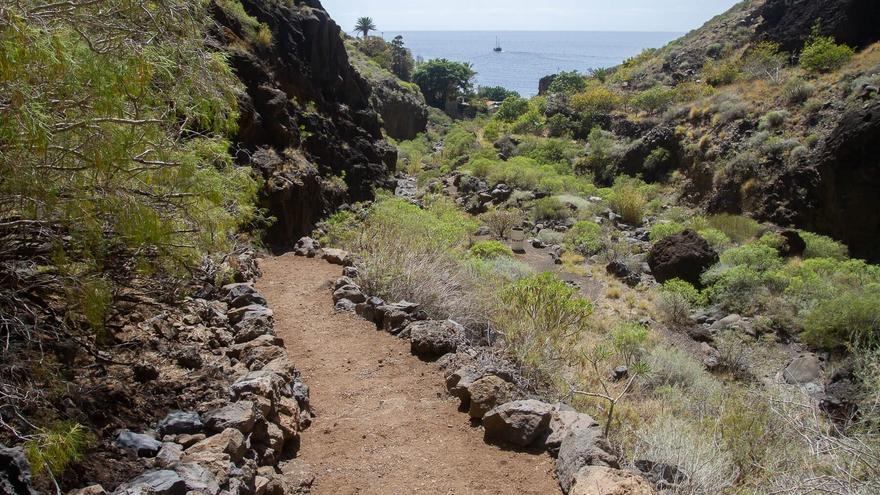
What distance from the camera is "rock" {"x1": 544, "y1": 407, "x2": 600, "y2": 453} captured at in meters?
3.89

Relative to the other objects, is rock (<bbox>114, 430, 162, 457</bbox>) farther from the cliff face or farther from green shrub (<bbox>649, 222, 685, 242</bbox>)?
green shrub (<bbox>649, 222, 685, 242</bbox>)

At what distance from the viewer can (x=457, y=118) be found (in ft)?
172

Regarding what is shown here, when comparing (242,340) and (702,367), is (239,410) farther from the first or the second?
(702,367)

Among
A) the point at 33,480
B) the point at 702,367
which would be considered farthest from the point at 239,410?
the point at 702,367

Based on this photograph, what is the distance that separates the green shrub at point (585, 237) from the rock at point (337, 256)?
818cm

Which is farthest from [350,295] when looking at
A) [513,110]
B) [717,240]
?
[513,110]

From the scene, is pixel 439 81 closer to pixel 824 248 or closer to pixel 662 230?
pixel 662 230

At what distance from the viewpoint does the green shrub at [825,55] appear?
20094 millimetres

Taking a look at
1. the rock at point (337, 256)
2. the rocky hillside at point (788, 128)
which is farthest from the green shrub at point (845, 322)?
the rock at point (337, 256)

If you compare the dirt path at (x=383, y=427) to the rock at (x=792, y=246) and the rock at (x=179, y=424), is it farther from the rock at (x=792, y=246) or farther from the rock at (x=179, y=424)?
the rock at (x=792, y=246)

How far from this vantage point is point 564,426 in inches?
158

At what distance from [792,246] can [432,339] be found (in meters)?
11.8

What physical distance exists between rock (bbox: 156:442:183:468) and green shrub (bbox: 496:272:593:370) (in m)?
3.21

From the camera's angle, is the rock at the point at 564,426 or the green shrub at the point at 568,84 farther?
the green shrub at the point at 568,84
